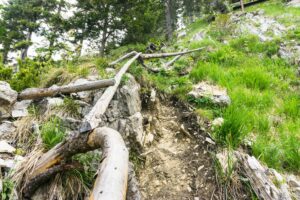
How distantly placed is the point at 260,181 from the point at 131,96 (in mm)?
2564

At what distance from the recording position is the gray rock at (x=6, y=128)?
299cm

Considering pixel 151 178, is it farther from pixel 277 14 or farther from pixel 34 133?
pixel 277 14

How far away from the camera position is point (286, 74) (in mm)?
6445

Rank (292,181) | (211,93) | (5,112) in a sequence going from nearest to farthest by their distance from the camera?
(292,181), (5,112), (211,93)

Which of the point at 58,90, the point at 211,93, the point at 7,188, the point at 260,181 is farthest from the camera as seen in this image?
the point at 211,93

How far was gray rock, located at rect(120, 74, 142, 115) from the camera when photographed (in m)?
4.23

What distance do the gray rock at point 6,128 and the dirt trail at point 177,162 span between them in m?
1.92

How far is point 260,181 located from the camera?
2.75 metres

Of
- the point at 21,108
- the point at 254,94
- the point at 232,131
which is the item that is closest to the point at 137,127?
the point at 232,131

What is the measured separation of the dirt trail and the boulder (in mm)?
550

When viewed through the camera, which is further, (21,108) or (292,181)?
(21,108)

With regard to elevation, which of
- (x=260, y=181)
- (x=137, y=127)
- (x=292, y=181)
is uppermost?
(x=137, y=127)

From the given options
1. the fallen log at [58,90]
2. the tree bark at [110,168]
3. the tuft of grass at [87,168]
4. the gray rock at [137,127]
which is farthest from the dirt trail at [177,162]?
the tree bark at [110,168]

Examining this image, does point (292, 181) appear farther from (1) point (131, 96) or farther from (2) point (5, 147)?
(2) point (5, 147)
